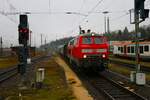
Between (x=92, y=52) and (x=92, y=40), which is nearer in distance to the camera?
(x=92, y=52)

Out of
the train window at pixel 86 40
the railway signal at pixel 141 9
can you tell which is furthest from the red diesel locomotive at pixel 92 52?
the railway signal at pixel 141 9

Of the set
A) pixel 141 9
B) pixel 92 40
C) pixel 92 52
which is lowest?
pixel 92 52

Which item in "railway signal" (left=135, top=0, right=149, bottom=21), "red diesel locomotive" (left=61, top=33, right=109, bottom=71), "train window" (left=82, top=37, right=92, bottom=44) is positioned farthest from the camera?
"train window" (left=82, top=37, right=92, bottom=44)

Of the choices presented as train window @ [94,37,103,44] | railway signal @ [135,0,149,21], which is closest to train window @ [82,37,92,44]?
train window @ [94,37,103,44]

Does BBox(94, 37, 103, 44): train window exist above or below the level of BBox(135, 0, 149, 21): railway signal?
below

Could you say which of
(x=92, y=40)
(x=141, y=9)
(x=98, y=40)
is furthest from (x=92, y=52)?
(x=141, y=9)

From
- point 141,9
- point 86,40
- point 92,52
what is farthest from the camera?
point 86,40

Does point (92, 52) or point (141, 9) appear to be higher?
point (141, 9)

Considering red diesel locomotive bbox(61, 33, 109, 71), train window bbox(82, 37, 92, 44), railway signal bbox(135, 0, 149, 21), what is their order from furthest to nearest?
train window bbox(82, 37, 92, 44) < red diesel locomotive bbox(61, 33, 109, 71) < railway signal bbox(135, 0, 149, 21)

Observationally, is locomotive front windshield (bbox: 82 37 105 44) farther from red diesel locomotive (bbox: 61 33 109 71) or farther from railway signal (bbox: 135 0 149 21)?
railway signal (bbox: 135 0 149 21)

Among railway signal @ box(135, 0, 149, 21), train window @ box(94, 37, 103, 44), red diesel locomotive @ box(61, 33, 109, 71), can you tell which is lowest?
red diesel locomotive @ box(61, 33, 109, 71)

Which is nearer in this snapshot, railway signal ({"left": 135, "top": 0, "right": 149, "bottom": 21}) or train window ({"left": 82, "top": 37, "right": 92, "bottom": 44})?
railway signal ({"left": 135, "top": 0, "right": 149, "bottom": 21})

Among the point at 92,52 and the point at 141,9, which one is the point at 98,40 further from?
the point at 141,9

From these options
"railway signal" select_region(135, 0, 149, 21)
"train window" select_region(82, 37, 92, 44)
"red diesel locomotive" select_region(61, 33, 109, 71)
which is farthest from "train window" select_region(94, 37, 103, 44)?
"railway signal" select_region(135, 0, 149, 21)
